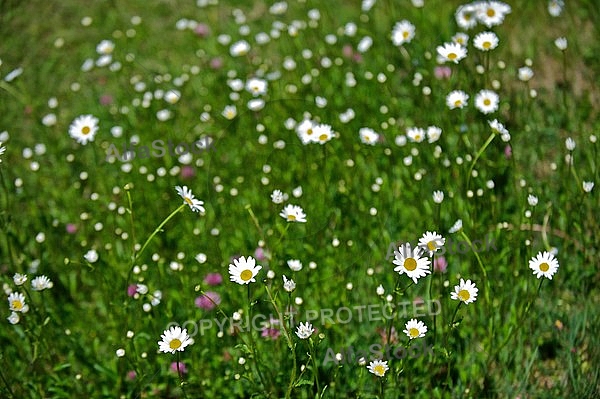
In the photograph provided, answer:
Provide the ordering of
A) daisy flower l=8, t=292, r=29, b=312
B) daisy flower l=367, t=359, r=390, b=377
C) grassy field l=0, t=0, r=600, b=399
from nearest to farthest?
1. daisy flower l=367, t=359, r=390, b=377
2. daisy flower l=8, t=292, r=29, b=312
3. grassy field l=0, t=0, r=600, b=399

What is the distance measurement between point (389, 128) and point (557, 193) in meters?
0.95

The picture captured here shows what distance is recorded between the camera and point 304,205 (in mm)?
3402

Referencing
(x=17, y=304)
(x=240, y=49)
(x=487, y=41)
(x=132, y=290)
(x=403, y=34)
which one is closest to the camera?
(x=17, y=304)

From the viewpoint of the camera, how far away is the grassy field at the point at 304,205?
9.01ft

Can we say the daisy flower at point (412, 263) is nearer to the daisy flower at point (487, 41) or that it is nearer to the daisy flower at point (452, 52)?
the daisy flower at point (452, 52)

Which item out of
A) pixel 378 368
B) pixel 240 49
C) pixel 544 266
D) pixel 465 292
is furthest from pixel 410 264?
pixel 240 49

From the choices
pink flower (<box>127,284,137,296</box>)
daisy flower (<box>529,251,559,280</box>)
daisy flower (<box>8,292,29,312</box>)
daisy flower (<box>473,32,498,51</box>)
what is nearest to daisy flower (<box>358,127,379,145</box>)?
daisy flower (<box>473,32,498,51</box>)

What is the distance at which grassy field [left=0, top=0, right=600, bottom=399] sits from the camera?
9.01 ft

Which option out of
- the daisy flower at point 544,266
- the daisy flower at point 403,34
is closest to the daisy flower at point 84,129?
the daisy flower at point 403,34

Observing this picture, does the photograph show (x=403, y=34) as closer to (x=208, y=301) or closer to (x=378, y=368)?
(x=208, y=301)

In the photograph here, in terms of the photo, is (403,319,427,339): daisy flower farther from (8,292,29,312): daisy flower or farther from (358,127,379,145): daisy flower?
(8,292,29,312): daisy flower

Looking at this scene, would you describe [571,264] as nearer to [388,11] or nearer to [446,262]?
[446,262]

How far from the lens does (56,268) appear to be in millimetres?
3357

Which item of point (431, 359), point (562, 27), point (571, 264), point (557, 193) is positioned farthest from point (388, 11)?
point (431, 359)
